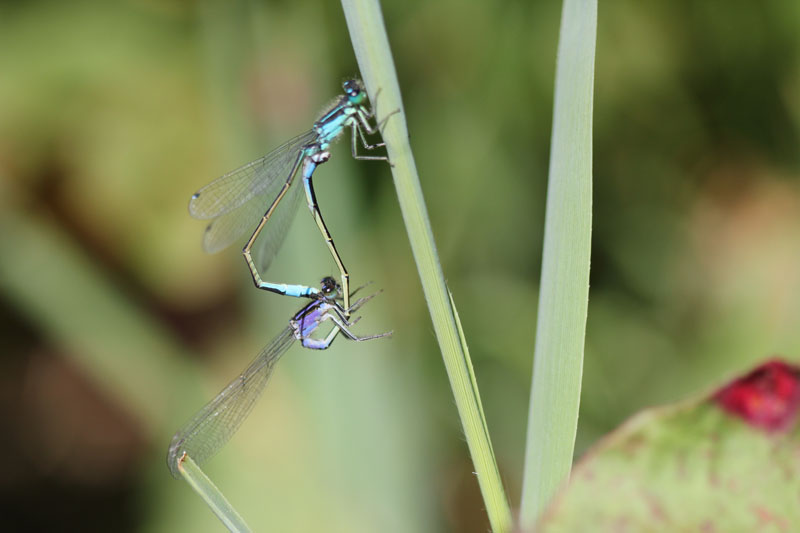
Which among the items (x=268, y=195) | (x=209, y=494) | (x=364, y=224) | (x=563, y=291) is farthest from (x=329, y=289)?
(x=563, y=291)

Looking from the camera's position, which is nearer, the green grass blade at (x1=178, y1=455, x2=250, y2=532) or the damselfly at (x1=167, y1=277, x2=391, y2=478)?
the green grass blade at (x1=178, y1=455, x2=250, y2=532)

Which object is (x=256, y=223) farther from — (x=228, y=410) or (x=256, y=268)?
(x=228, y=410)

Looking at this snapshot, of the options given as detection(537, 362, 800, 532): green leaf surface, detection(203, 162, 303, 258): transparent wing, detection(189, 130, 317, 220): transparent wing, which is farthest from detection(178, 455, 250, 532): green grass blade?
detection(189, 130, 317, 220): transparent wing

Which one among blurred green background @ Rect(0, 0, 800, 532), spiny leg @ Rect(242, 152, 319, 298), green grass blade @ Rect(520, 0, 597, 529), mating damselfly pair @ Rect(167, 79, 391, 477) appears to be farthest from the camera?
blurred green background @ Rect(0, 0, 800, 532)

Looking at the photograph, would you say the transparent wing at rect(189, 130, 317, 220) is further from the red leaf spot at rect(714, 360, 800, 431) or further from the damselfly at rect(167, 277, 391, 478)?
the red leaf spot at rect(714, 360, 800, 431)

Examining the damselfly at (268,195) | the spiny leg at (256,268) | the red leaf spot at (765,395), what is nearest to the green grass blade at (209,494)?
the red leaf spot at (765,395)

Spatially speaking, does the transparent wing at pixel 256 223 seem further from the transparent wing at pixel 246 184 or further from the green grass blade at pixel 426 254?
the green grass blade at pixel 426 254

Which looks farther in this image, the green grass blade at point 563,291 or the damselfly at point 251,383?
the damselfly at point 251,383

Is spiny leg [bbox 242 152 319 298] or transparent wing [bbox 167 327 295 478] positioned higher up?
spiny leg [bbox 242 152 319 298]

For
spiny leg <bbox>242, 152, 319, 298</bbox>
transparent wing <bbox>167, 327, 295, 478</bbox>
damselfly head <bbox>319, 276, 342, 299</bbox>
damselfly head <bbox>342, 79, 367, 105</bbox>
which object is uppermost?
damselfly head <bbox>342, 79, 367, 105</bbox>
